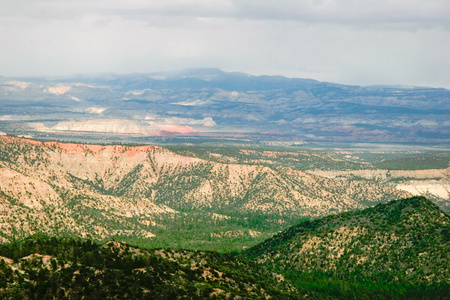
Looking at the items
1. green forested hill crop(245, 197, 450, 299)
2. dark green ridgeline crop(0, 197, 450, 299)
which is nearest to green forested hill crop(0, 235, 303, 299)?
dark green ridgeline crop(0, 197, 450, 299)

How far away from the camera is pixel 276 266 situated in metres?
139

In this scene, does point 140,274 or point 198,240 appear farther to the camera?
point 198,240

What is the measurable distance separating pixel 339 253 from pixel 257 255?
19.7 metres

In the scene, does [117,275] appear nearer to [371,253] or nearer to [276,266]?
[276,266]

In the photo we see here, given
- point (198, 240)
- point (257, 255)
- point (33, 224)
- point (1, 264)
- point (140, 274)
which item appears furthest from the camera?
point (198, 240)

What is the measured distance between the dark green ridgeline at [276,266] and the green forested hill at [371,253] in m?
0.20

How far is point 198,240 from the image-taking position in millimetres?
189625

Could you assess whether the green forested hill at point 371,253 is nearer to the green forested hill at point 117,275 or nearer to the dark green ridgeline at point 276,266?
the dark green ridgeline at point 276,266

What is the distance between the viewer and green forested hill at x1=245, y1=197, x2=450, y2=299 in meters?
122

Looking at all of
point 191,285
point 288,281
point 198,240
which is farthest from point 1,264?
point 198,240

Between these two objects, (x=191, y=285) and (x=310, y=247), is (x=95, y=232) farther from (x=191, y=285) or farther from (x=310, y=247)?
(x=191, y=285)

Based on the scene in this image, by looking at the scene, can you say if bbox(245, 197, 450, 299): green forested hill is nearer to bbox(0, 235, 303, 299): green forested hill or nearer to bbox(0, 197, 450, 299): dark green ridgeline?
bbox(0, 197, 450, 299): dark green ridgeline

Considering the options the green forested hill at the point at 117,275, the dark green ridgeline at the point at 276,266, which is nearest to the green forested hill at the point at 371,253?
the dark green ridgeline at the point at 276,266

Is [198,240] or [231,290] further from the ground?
[231,290]
